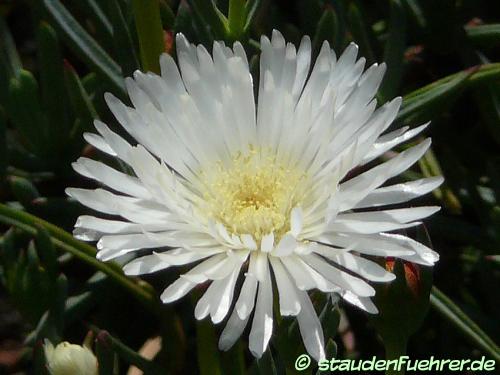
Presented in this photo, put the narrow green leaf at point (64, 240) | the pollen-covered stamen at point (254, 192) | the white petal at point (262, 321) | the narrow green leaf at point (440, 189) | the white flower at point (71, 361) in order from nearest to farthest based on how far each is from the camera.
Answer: the white petal at point (262, 321)
the white flower at point (71, 361)
the pollen-covered stamen at point (254, 192)
the narrow green leaf at point (64, 240)
the narrow green leaf at point (440, 189)

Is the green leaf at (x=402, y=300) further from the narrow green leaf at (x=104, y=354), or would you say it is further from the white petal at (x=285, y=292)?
the narrow green leaf at (x=104, y=354)

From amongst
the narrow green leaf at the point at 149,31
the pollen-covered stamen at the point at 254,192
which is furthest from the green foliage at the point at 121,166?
the pollen-covered stamen at the point at 254,192

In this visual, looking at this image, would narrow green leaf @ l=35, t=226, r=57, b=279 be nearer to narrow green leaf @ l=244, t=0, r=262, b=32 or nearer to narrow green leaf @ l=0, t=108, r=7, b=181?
narrow green leaf @ l=0, t=108, r=7, b=181

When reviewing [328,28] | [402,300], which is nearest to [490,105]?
[328,28]

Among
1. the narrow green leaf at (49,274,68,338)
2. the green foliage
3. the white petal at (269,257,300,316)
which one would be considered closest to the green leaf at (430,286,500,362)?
the green foliage

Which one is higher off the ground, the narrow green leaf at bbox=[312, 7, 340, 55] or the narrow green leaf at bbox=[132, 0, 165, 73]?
the narrow green leaf at bbox=[132, 0, 165, 73]

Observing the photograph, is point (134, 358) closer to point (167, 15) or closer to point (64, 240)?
point (64, 240)

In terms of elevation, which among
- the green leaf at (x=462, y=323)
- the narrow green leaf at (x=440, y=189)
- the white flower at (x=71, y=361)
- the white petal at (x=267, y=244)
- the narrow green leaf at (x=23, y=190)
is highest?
the narrow green leaf at (x=23, y=190)
